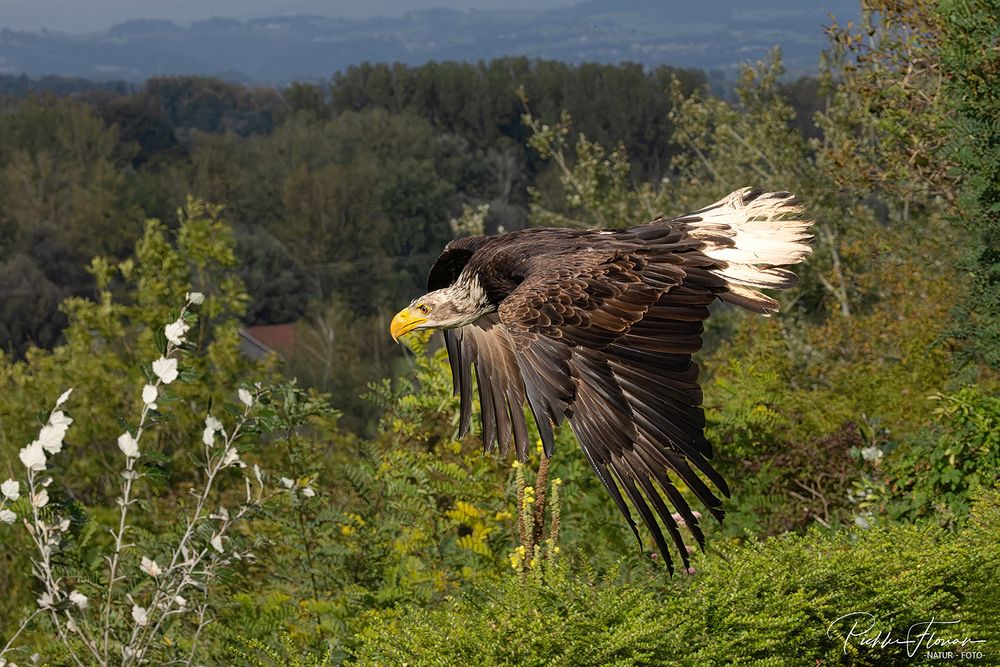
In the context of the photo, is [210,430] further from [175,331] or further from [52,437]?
[52,437]

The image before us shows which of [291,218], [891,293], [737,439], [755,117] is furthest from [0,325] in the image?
[737,439]

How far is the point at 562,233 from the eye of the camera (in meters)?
4.70

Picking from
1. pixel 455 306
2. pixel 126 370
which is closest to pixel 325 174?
pixel 126 370

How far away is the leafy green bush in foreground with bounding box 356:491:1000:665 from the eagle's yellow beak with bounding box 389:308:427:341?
44.0 inches

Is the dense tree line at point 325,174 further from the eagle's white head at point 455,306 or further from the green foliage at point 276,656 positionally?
the green foliage at point 276,656

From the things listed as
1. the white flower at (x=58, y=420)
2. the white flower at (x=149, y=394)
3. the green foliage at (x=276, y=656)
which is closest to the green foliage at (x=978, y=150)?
the green foliage at (x=276, y=656)

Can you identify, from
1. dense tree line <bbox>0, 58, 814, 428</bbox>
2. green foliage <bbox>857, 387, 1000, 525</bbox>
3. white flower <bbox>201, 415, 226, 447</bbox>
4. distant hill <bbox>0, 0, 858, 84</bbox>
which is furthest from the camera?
dense tree line <bbox>0, 58, 814, 428</bbox>

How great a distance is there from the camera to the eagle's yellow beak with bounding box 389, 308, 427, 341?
462 cm

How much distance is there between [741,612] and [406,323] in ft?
5.99

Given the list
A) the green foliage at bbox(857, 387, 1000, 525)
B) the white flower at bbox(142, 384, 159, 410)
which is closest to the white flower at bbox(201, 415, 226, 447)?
the white flower at bbox(142, 384, 159, 410)

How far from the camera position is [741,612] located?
11.8 feet

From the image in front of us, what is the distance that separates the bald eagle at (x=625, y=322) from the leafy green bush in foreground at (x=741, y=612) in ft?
0.75

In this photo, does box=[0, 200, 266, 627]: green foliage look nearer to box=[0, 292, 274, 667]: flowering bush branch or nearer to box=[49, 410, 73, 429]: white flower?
box=[0, 292, 274, 667]: flowering bush branch

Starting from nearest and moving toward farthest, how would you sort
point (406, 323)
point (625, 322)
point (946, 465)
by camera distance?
point (625, 322)
point (406, 323)
point (946, 465)
